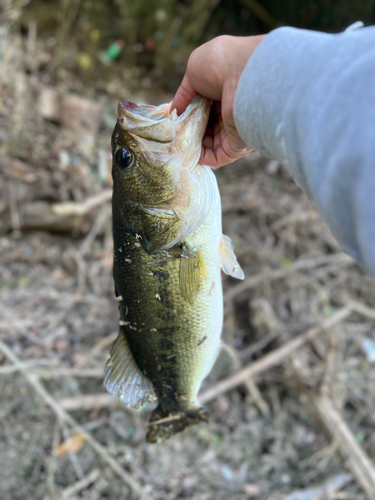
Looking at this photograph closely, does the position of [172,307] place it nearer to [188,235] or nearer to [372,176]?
[188,235]

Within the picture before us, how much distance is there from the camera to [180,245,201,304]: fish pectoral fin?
125cm

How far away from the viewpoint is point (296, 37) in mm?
862

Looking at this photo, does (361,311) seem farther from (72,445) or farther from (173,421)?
(72,445)

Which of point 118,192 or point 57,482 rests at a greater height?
point 118,192

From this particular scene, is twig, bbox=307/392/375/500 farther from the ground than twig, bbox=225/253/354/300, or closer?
closer

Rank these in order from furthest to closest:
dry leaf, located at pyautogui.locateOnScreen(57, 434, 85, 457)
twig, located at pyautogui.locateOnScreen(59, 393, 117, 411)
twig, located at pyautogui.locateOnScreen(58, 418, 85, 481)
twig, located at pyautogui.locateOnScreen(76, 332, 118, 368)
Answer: twig, located at pyautogui.locateOnScreen(76, 332, 118, 368), twig, located at pyautogui.locateOnScreen(59, 393, 117, 411), dry leaf, located at pyautogui.locateOnScreen(57, 434, 85, 457), twig, located at pyautogui.locateOnScreen(58, 418, 85, 481)

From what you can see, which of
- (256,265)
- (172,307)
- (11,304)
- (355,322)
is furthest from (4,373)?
(355,322)

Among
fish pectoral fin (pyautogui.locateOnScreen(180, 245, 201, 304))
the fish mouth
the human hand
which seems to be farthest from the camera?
fish pectoral fin (pyautogui.locateOnScreen(180, 245, 201, 304))

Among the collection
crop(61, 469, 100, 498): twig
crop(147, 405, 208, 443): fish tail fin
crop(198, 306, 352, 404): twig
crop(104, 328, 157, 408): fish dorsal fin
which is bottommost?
crop(61, 469, 100, 498): twig

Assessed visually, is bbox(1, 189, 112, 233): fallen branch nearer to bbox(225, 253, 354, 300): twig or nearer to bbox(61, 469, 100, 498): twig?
bbox(225, 253, 354, 300): twig

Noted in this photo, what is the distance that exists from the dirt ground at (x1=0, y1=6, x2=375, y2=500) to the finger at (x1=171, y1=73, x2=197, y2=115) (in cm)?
211

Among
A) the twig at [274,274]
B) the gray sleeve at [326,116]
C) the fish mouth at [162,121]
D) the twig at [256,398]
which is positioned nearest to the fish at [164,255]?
the fish mouth at [162,121]

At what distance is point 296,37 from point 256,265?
3073 millimetres

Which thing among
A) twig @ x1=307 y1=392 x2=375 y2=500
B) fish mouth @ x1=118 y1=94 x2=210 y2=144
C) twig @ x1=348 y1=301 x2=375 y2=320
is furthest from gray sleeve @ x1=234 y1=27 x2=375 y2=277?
twig @ x1=348 y1=301 x2=375 y2=320
